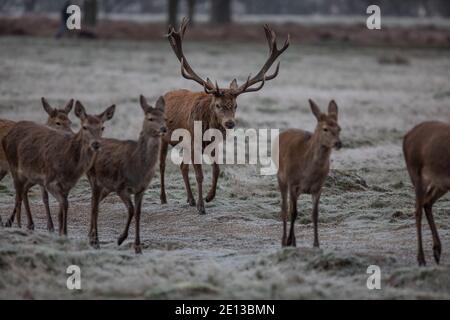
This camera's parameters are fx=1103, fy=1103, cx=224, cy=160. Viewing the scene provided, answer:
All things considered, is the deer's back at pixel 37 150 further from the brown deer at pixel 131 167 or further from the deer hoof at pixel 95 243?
the deer hoof at pixel 95 243

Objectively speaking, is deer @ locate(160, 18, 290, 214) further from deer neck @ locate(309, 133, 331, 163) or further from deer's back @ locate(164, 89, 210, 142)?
deer neck @ locate(309, 133, 331, 163)

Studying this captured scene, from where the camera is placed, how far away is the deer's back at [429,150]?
1076 cm

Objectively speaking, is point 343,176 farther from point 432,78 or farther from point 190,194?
point 432,78

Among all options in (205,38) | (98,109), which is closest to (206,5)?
(205,38)

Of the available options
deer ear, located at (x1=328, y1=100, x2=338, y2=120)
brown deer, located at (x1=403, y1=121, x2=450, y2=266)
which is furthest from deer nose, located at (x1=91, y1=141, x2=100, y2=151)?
brown deer, located at (x1=403, y1=121, x2=450, y2=266)

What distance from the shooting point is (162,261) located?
10820 mm

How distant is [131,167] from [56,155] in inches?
33.1

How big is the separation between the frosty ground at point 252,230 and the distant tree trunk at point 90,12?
24.9 m

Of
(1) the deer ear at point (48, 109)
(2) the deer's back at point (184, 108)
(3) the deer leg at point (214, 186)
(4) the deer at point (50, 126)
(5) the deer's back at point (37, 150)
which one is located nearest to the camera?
(5) the deer's back at point (37, 150)

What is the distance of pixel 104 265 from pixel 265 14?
309 ft

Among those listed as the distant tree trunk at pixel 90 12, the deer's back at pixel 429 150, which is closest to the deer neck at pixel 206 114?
the deer's back at pixel 429 150

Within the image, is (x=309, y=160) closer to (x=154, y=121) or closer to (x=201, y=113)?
(x=154, y=121)

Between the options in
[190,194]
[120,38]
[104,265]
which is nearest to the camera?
[104,265]
